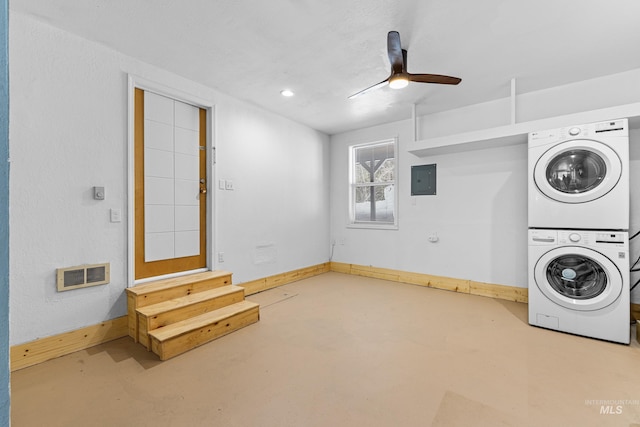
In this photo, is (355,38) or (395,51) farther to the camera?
(355,38)

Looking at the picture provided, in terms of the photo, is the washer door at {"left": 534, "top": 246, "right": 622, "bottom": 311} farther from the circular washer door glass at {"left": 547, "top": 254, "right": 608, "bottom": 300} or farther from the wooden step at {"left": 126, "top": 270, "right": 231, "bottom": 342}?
the wooden step at {"left": 126, "top": 270, "right": 231, "bottom": 342}

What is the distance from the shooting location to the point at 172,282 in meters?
2.81

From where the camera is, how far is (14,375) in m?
1.96

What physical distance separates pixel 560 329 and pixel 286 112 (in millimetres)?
4078

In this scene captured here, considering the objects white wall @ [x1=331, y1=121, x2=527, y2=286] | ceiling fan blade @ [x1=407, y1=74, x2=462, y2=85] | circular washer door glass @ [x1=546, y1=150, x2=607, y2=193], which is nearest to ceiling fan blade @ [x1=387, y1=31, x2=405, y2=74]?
ceiling fan blade @ [x1=407, y1=74, x2=462, y2=85]

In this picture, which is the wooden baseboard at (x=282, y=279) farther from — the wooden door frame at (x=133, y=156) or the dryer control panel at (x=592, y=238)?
the dryer control panel at (x=592, y=238)

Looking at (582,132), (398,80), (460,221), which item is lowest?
(460,221)

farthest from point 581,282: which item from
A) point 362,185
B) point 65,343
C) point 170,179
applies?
point 65,343

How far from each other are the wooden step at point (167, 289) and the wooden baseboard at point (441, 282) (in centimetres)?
248

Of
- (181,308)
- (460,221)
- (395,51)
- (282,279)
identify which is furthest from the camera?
(282,279)

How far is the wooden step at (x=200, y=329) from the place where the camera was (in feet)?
7.19

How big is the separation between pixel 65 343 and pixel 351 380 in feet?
7.55

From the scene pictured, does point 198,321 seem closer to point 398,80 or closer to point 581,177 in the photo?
point 398,80

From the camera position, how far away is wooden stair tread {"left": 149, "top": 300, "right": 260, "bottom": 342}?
224 centimetres
